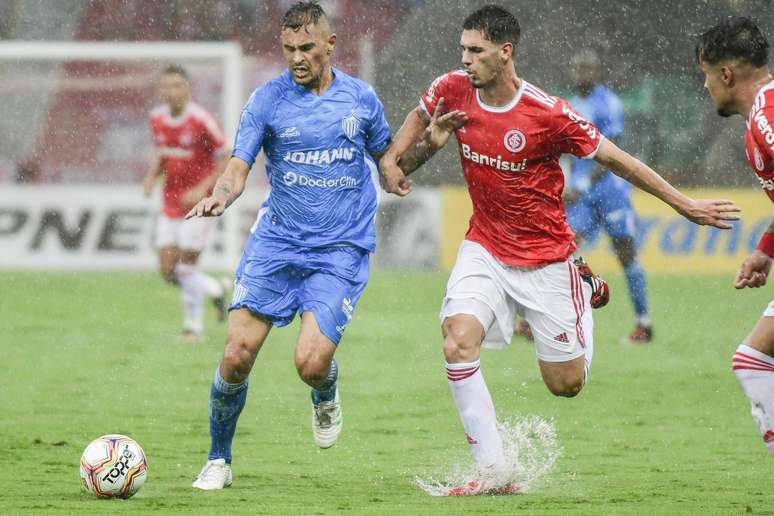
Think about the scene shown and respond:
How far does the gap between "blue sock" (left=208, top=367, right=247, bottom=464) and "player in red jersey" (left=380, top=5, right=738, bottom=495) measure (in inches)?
39.4

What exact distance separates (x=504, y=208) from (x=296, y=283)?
1065mm

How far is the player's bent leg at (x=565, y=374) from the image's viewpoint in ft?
22.8

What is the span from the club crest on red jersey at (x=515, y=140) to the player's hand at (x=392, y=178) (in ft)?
1.66

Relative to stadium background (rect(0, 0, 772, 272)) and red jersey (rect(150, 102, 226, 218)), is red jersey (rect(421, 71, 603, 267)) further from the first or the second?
stadium background (rect(0, 0, 772, 272))

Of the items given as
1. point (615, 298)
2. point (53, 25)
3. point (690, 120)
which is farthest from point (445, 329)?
point (53, 25)

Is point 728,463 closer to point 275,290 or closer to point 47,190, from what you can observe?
point 275,290

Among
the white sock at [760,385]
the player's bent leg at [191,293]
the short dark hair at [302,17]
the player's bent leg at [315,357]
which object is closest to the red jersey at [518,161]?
the short dark hair at [302,17]

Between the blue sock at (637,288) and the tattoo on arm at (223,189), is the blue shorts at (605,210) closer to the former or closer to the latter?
the blue sock at (637,288)

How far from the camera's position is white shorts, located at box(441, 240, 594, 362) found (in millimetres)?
6672

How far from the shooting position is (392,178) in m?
6.74

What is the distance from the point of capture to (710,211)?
627cm

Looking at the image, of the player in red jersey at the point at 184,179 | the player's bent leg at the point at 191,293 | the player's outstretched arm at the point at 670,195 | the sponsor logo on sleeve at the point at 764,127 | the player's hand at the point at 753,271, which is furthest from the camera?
the player in red jersey at the point at 184,179

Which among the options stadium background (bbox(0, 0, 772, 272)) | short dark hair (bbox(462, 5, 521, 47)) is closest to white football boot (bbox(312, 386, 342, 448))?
short dark hair (bbox(462, 5, 521, 47))

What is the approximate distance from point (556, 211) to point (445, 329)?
2.77 ft
